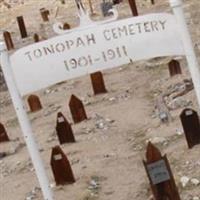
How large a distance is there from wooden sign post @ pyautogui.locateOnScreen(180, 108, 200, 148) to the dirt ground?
0.34 ft

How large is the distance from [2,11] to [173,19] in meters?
18.2

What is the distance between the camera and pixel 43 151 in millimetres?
8055

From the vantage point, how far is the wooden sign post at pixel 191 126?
6.61m

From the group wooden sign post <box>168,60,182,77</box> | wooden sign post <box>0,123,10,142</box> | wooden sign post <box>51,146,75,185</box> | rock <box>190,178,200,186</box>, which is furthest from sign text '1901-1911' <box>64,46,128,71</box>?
wooden sign post <box>168,60,182,77</box>

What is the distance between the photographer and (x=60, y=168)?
656 cm

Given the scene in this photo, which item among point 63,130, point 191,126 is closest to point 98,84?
point 63,130

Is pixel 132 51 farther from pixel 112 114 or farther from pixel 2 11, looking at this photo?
pixel 2 11

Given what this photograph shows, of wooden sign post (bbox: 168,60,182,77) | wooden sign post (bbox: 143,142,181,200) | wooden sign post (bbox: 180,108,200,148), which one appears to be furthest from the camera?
wooden sign post (bbox: 168,60,182,77)

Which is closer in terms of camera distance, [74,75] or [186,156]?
[74,75]

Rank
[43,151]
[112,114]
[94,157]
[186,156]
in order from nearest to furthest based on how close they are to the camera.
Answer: [186,156] < [94,157] < [43,151] < [112,114]

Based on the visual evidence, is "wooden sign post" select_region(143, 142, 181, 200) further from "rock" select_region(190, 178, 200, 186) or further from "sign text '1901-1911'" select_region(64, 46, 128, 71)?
"sign text '1901-1911'" select_region(64, 46, 128, 71)

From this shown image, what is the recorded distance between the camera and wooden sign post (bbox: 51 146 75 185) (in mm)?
6484

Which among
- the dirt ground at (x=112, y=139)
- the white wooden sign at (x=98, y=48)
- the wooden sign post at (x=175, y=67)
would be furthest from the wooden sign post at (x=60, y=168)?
the wooden sign post at (x=175, y=67)

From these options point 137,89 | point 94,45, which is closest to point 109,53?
point 94,45
